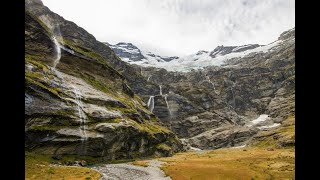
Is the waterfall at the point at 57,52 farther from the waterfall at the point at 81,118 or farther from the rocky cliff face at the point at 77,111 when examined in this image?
the waterfall at the point at 81,118

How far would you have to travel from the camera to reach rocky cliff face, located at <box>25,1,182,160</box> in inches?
3974

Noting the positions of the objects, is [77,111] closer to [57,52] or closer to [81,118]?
[81,118]

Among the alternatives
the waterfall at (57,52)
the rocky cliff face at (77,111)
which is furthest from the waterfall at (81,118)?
the waterfall at (57,52)

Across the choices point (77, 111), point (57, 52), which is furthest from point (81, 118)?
point (57, 52)

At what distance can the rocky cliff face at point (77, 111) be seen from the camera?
10094 cm

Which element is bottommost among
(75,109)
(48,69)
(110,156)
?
(110,156)

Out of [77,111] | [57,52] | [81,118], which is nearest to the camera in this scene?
[81,118]

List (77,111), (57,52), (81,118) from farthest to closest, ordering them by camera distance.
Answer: (57,52)
(77,111)
(81,118)

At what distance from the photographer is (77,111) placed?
371 feet

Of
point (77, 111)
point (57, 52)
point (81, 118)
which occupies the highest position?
point (57, 52)
